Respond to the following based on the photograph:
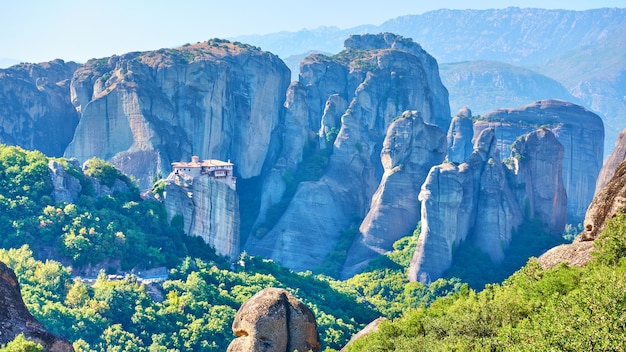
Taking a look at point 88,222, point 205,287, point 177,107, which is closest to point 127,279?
point 205,287

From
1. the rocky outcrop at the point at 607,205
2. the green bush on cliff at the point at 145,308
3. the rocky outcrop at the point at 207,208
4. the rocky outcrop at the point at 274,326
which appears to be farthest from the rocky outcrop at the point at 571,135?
the rocky outcrop at the point at 274,326

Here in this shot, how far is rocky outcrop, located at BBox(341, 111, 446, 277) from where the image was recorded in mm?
99375

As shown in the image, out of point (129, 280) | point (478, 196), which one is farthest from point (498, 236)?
point (129, 280)

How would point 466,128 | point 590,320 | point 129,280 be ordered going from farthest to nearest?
point 466,128, point 129,280, point 590,320

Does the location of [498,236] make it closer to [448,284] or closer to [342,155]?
[448,284]

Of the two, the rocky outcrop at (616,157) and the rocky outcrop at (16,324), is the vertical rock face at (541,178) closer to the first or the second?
the rocky outcrop at (616,157)

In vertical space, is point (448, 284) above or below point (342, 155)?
below

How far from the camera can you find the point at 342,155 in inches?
4326

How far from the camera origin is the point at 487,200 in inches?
3839

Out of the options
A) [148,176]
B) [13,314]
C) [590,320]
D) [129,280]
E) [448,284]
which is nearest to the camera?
[590,320]

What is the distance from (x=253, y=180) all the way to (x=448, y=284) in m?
29.1

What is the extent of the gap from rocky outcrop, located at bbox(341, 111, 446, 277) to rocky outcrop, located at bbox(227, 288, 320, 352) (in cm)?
6547

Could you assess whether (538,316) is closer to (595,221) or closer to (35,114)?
(595,221)

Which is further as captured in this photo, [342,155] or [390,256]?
[342,155]
